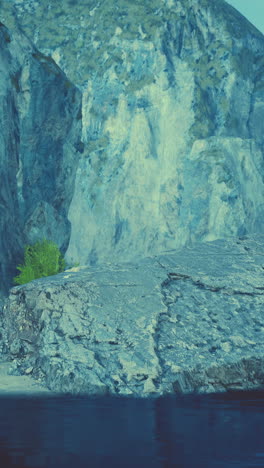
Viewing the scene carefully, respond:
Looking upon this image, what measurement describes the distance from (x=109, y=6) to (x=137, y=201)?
23722 mm

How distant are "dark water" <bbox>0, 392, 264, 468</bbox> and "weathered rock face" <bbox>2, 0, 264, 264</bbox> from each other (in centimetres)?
6958

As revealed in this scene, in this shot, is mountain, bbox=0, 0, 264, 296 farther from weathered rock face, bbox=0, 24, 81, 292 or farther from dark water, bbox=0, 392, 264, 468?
dark water, bbox=0, 392, 264, 468

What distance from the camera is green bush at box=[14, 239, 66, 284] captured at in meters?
20.5

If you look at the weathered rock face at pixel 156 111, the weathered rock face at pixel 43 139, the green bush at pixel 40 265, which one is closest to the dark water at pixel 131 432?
the green bush at pixel 40 265

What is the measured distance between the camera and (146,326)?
12.2m

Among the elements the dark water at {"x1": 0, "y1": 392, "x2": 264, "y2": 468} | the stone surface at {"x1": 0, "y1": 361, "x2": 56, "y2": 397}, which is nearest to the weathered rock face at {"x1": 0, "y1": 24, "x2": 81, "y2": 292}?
the stone surface at {"x1": 0, "y1": 361, "x2": 56, "y2": 397}

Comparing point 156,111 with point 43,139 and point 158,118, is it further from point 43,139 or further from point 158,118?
point 43,139

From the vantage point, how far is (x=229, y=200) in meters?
79.0

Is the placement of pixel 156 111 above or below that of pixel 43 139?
above

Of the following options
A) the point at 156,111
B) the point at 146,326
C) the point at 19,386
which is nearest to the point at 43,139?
the point at 146,326

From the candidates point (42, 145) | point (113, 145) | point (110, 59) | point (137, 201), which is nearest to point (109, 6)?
point (110, 59)

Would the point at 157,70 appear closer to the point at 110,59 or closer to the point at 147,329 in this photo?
the point at 110,59

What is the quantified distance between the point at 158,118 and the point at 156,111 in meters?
0.80

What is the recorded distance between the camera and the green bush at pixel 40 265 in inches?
805
